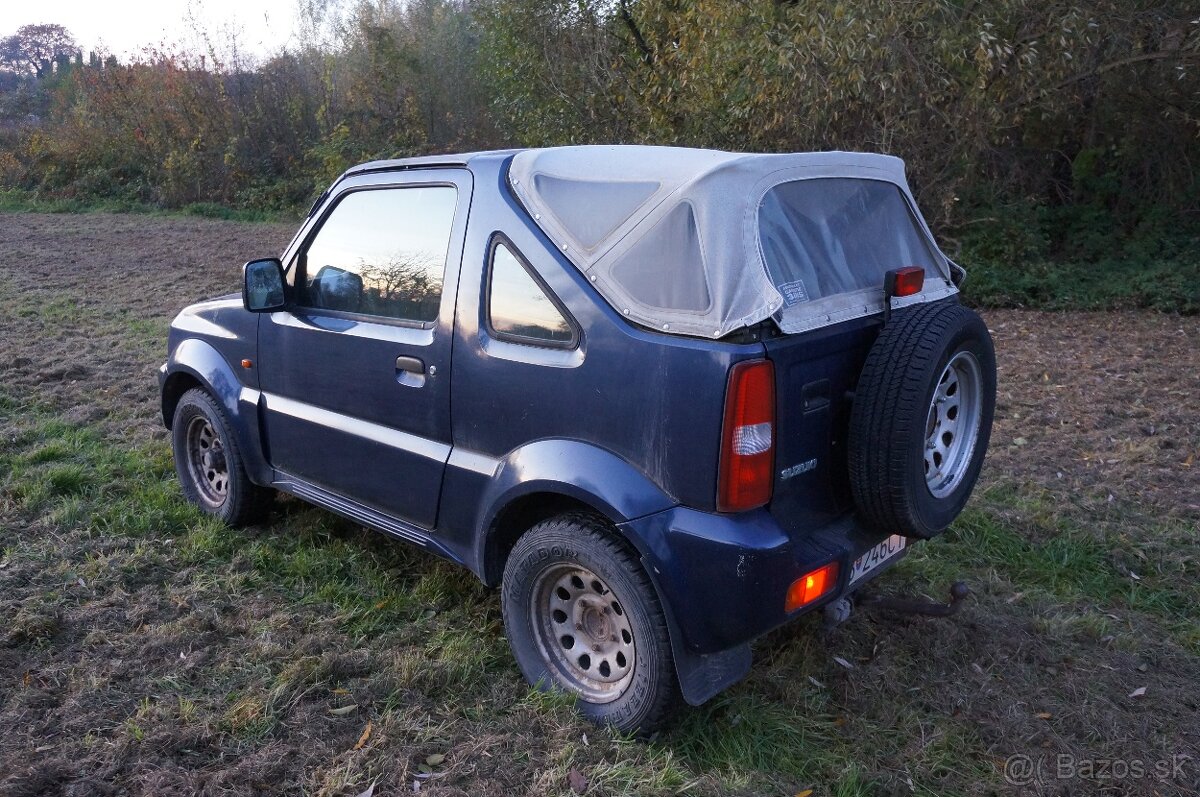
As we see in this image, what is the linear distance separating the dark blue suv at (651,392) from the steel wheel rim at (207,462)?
3.91 ft

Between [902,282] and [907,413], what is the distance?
0.55 metres

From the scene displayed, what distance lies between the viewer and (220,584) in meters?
4.07

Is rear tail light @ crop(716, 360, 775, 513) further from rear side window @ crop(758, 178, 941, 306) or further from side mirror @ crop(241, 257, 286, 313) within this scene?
side mirror @ crop(241, 257, 286, 313)

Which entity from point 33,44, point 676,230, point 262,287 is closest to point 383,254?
point 262,287

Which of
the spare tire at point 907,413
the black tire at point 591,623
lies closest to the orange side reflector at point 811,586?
the spare tire at point 907,413

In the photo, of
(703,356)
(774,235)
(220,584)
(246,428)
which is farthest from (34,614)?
(774,235)

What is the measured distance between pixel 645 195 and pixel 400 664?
1.85 m

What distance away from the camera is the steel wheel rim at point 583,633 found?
3051 millimetres

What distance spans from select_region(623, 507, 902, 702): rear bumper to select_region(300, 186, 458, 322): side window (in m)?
1.25

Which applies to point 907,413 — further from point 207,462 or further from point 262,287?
point 207,462

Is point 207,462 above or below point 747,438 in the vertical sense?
below

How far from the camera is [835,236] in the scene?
3234 millimetres

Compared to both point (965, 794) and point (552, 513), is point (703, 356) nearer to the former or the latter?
point (552, 513)

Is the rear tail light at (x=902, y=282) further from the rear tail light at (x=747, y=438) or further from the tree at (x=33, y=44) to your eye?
the tree at (x=33, y=44)
